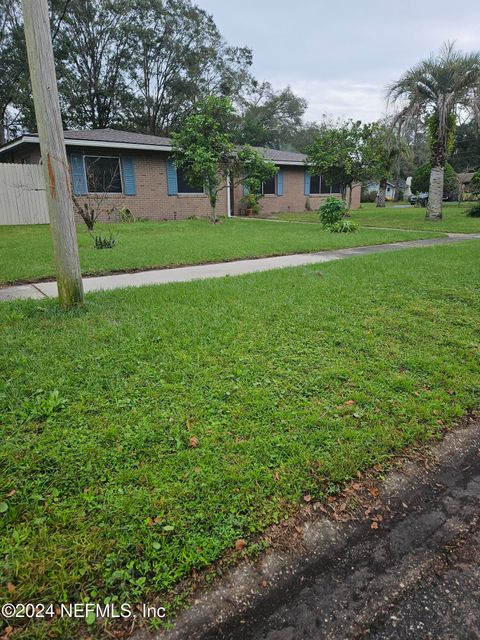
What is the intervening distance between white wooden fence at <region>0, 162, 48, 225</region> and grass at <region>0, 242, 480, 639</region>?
11.8 metres

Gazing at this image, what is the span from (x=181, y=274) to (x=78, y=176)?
431 inches

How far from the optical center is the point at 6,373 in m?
2.88

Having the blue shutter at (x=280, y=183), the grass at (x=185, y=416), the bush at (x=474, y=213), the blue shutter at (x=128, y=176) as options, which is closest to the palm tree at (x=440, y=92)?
the bush at (x=474, y=213)

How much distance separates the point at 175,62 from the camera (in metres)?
28.7

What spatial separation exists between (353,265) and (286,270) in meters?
1.24

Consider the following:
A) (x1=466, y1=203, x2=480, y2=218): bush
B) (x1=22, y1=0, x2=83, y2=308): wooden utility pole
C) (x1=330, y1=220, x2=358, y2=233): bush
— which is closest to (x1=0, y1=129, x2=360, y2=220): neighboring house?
(x1=330, y1=220, x2=358, y2=233): bush

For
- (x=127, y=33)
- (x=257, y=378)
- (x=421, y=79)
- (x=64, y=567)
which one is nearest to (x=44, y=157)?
(x=257, y=378)

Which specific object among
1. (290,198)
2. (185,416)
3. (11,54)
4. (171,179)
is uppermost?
(11,54)

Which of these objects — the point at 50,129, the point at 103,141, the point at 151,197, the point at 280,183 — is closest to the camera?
the point at 50,129

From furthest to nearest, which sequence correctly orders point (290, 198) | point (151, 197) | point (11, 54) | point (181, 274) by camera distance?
point (11, 54) → point (290, 198) → point (151, 197) → point (181, 274)

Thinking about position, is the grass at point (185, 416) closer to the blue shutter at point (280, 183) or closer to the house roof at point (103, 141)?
the house roof at point (103, 141)

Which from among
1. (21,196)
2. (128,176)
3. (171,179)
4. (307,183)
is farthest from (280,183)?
(21,196)

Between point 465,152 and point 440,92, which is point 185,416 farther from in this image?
point 465,152

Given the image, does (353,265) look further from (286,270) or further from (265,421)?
(265,421)
